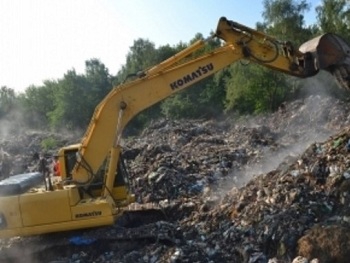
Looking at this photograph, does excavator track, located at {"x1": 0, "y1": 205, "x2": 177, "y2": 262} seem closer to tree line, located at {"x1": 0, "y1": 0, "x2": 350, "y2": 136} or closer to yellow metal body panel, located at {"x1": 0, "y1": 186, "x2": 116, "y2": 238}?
yellow metal body panel, located at {"x1": 0, "y1": 186, "x2": 116, "y2": 238}

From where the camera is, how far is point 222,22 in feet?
29.8

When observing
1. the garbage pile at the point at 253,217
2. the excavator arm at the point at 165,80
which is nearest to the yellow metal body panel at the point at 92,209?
the excavator arm at the point at 165,80

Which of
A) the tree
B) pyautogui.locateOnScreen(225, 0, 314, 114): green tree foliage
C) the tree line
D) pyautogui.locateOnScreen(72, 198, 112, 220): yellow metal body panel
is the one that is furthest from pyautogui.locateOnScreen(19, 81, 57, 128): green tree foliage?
pyautogui.locateOnScreen(72, 198, 112, 220): yellow metal body panel

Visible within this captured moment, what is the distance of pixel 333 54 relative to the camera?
28.3 ft

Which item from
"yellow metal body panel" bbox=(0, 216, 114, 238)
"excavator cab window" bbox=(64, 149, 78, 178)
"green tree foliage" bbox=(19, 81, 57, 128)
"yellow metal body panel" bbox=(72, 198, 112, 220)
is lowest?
"yellow metal body panel" bbox=(0, 216, 114, 238)

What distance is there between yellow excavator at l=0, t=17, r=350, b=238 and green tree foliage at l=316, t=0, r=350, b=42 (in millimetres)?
21268

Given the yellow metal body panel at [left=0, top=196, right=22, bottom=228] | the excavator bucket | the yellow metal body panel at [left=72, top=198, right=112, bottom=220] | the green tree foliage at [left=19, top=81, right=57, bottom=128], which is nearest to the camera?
the excavator bucket

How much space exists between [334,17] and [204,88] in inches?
482

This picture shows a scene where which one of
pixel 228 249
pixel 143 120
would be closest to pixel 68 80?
pixel 143 120

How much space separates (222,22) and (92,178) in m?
3.35

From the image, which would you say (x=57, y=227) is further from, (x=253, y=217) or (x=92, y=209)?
(x=253, y=217)

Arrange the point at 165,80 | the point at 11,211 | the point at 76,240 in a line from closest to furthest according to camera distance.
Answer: the point at 11,211 → the point at 76,240 → the point at 165,80

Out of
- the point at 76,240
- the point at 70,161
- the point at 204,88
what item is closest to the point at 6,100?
the point at 204,88

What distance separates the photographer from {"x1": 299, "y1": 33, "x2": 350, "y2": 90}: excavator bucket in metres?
8.59
